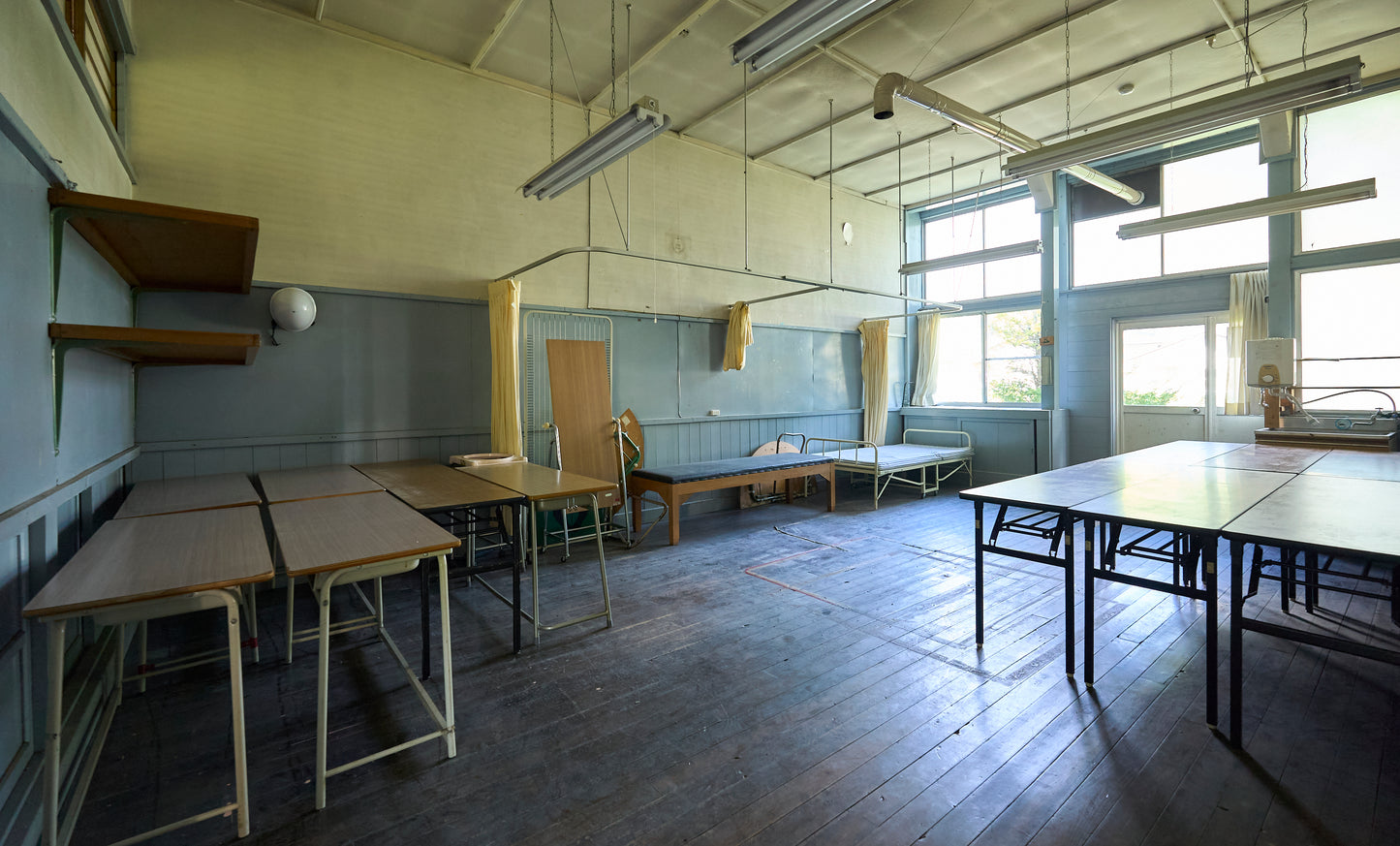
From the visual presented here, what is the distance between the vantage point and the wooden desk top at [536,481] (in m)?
3.17

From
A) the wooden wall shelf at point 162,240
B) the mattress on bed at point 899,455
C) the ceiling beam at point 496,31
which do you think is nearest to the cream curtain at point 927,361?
the mattress on bed at point 899,455

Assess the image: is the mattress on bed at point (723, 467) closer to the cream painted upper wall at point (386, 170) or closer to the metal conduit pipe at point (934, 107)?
the cream painted upper wall at point (386, 170)

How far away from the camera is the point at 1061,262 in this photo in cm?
756

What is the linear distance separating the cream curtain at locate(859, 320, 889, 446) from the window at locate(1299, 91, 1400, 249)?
14.1 feet

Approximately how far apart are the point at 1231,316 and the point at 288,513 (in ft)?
28.2

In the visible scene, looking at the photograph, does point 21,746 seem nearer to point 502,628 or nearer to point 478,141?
point 502,628

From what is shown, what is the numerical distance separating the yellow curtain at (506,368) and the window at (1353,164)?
7321mm

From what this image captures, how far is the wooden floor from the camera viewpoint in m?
1.88

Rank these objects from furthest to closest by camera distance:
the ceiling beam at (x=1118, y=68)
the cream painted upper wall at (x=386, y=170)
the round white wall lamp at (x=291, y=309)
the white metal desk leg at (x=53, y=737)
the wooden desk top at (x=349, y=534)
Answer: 1. the ceiling beam at (x=1118, y=68)
2. the round white wall lamp at (x=291, y=309)
3. the cream painted upper wall at (x=386, y=170)
4. the wooden desk top at (x=349, y=534)
5. the white metal desk leg at (x=53, y=737)

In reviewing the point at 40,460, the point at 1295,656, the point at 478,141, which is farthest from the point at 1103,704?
the point at 478,141

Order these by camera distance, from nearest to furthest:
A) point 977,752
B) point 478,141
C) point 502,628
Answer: point 977,752, point 502,628, point 478,141

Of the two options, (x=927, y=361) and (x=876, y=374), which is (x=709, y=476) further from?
(x=927, y=361)

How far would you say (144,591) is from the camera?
5.40 ft

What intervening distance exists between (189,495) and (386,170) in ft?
9.23
